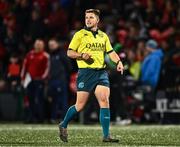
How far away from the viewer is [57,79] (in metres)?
22.3

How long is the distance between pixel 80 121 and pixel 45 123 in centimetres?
96

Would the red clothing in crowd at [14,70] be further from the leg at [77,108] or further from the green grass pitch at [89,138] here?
the leg at [77,108]

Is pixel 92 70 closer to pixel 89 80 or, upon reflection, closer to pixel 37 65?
pixel 89 80

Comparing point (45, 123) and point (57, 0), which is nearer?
point (45, 123)

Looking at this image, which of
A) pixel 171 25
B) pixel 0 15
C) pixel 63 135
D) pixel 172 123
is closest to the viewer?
pixel 63 135

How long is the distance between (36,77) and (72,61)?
135cm

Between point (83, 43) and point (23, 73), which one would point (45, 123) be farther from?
point (83, 43)

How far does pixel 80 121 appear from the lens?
2202 cm

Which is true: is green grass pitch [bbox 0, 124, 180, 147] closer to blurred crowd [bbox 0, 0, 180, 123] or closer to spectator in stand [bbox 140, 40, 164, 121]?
blurred crowd [bbox 0, 0, 180, 123]

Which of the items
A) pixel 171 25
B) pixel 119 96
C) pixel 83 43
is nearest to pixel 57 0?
pixel 171 25

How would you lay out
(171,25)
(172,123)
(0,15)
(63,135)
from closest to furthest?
(63,135), (172,123), (171,25), (0,15)

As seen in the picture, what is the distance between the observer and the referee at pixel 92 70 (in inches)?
548

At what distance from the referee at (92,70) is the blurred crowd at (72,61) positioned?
634cm

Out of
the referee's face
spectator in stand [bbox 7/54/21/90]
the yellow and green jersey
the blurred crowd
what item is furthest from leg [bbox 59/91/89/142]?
spectator in stand [bbox 7/54/21/90]
